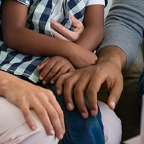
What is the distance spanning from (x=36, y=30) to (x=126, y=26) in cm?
34

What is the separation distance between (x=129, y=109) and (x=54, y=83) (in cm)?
27

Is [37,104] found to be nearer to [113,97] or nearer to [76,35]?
[113,97]

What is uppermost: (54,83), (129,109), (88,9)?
(88,9)

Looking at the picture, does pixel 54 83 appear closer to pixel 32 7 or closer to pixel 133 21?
pixel 32 7

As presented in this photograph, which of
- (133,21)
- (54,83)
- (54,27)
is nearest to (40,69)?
(54,83)

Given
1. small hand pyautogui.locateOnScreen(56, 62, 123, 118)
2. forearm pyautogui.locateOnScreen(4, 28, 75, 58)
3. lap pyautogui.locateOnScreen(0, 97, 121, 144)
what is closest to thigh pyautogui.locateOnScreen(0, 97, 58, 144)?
lap pyautogui.locateOnScreen(0, 97, 121, 144)

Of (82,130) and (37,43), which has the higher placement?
(37,43)

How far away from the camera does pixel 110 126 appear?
692 millimetres

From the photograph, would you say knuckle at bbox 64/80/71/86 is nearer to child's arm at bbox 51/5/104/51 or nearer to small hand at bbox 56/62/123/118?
small hand at bbox 56/62/123/118

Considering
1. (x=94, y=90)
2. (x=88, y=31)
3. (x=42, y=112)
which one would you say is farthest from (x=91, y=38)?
(x=42, y=112)

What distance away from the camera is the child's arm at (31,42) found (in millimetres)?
747

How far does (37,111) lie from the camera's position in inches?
21.4

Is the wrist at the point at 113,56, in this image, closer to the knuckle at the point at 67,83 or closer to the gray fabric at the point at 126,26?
the gray fabric at the point at 126,26

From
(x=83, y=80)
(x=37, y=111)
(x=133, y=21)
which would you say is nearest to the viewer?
(x=37, y=111)
